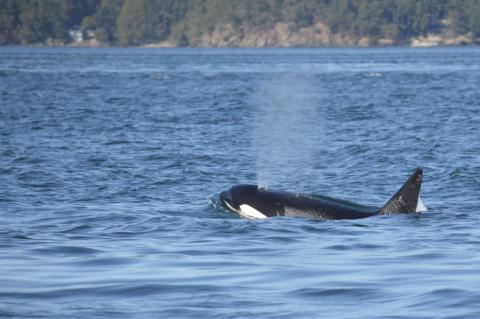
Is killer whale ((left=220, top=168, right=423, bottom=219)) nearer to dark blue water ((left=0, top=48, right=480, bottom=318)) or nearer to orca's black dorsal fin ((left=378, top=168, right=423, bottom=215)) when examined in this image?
orca's black dorsal fin ((left=378, top=168, right=423, bottom=215))

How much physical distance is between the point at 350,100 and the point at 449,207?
36.6 meters

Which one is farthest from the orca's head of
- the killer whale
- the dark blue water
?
the dark blue water

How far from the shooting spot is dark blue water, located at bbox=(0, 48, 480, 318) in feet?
39.2

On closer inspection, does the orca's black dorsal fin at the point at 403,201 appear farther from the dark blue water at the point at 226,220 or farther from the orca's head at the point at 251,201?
the orca's head at the point at 251,201

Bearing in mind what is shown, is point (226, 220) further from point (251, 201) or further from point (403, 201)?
point (403, 201)

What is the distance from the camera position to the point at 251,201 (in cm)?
1795

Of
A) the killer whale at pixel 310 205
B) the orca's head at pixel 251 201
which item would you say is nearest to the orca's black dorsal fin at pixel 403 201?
the killer whale at pixel 310 205

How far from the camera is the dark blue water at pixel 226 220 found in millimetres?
11938

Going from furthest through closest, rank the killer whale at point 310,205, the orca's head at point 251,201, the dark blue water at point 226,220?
the orca's head at point 251,201, the killer whale at point 310,205, the dark blue water at point 226,220

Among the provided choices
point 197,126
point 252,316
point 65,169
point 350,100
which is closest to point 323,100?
point 350,100

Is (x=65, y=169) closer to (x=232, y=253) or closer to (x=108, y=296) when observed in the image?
Answer: (x=232, y=253)

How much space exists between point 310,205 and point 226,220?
1349 millimetres

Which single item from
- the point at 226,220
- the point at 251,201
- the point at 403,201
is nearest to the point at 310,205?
the point at 251,201

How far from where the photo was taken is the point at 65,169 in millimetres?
25625
